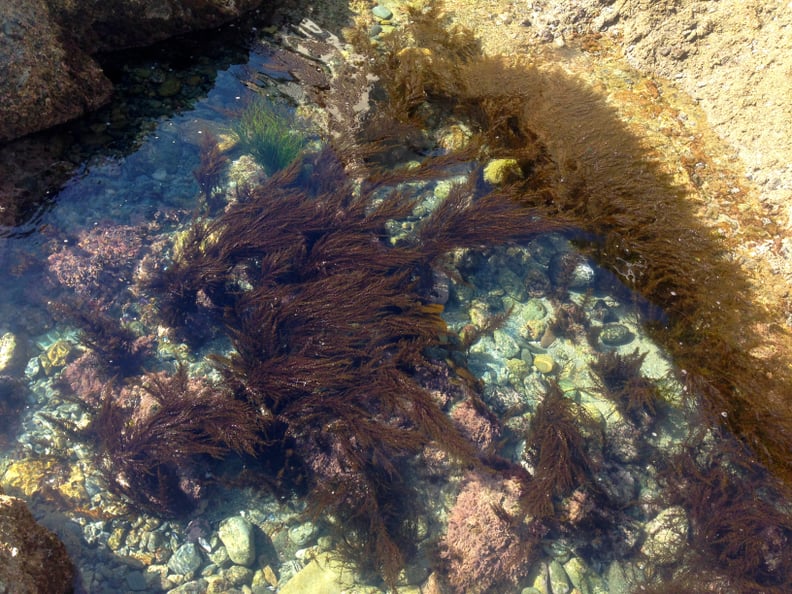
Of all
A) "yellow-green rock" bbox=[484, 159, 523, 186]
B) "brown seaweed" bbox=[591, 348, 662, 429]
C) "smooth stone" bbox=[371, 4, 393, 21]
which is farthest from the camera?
"smooth stone" bbox=[371, 4, 393, 21]

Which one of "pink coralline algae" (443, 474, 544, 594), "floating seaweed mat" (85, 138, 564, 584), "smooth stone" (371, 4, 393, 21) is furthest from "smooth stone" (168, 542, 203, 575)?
"smooth stone" (371, 4, 393, 21)

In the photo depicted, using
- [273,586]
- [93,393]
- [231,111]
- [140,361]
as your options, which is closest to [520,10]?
[231,111]

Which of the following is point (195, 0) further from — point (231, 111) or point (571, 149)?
point (571, 149)

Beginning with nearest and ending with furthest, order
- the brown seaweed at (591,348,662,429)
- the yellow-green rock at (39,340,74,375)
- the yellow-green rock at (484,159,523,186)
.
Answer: the brown seaweed at (591,348,662,429)
the yellow-green rock at (39,340,74,375)
the yellow-green rock at (484,159,523,186)

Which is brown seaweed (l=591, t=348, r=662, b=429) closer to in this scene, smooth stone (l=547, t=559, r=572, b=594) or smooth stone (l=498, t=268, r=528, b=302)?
smooth stone (l=498, t=268, r=528, b=302)

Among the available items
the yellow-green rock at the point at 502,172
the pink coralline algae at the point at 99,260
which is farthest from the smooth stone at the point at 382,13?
the pink coralline algae at the point at 99,260

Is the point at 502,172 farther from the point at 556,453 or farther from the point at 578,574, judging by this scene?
the point at 578,574

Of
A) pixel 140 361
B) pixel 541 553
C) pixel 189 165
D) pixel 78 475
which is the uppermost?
pixel 189 165
